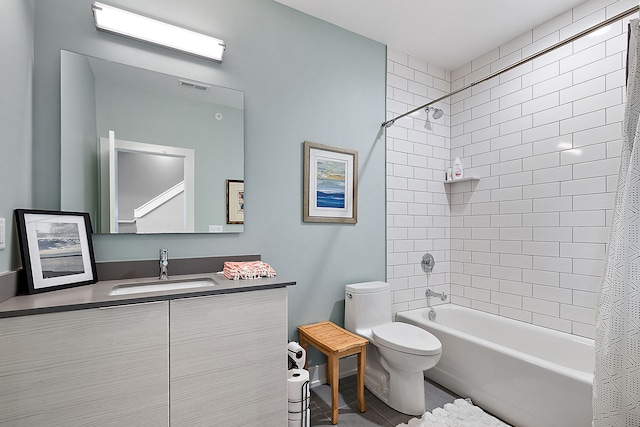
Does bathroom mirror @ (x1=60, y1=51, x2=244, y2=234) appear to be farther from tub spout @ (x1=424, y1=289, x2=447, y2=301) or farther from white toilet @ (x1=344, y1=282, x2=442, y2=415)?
tub spout @ (x1=424, y1=289, x2=447, y2=301)

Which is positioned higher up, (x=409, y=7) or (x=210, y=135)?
(x=409, y=7)

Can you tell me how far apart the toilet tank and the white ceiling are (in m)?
2.08

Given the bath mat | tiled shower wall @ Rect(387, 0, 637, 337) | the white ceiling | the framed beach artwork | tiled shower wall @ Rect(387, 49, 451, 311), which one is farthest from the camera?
tiled shower wall @ Rect(387, 49, 451, 311)

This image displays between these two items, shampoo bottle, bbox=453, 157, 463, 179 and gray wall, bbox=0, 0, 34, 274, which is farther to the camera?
shampoo bottle, bbox=453, 157, 463, 179

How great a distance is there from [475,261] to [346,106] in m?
1.86

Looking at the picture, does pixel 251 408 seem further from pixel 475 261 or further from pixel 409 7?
pixel 409 7

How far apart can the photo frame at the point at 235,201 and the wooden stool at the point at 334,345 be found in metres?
0.91

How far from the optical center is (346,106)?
2430mm

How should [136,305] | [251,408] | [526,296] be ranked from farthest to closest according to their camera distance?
[526,296]
[251,408]
[136,305]

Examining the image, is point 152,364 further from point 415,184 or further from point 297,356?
point 415,184

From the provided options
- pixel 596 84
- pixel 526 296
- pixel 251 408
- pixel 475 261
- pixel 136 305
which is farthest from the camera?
pixel 475 261

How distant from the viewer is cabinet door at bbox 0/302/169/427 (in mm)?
1035

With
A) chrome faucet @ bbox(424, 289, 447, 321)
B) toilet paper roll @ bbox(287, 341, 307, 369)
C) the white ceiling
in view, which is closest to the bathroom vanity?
toilet paper roll @ bbox(287, 341, 307, 369)

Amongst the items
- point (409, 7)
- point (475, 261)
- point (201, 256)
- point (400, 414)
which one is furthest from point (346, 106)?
point (400, 414)
